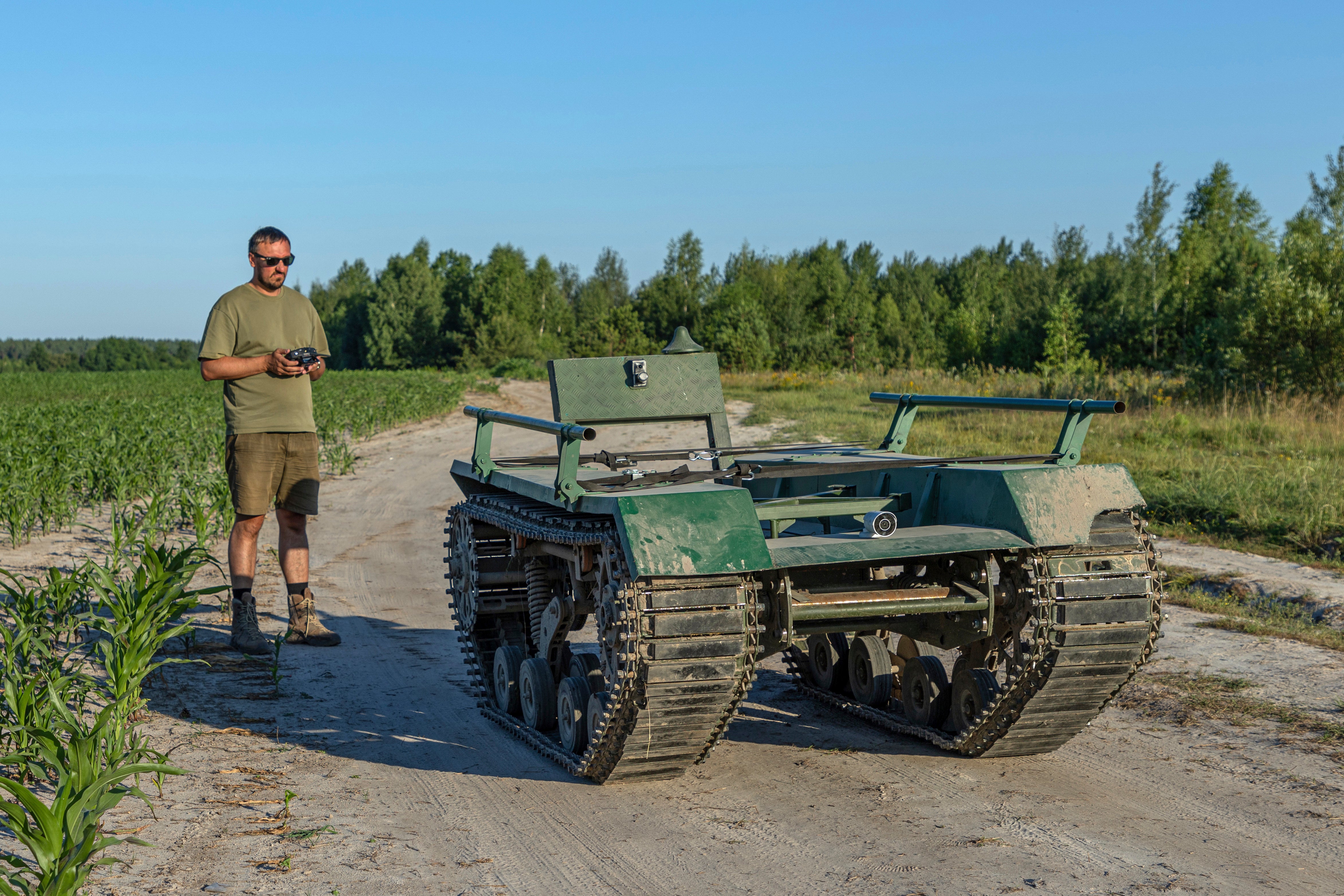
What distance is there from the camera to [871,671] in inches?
221

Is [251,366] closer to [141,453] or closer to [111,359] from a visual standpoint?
[141,453]

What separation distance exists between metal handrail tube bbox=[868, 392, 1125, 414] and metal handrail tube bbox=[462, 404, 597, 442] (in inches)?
61.1

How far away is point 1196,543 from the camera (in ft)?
33.7

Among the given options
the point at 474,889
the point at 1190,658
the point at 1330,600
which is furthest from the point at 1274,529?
the point at 474,889

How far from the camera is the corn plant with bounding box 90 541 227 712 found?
4555 millimetres

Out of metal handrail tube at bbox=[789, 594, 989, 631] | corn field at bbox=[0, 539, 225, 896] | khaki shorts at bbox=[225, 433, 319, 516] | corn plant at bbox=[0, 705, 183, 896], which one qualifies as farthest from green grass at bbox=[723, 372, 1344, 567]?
corn plant at bbox=[0, 705, 183, 896]

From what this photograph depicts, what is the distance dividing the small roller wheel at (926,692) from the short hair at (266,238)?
13.8 ft

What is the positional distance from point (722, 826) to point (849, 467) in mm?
1447

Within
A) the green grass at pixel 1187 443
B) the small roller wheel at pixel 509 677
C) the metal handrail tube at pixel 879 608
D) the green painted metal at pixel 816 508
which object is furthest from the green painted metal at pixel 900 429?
the green grass at pixel 1187 443

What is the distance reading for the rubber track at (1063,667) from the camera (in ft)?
13.9

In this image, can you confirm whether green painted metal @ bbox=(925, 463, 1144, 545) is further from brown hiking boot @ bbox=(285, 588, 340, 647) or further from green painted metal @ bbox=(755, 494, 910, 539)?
brown hiking boot @ bbox=(285, 588, 340, 647)

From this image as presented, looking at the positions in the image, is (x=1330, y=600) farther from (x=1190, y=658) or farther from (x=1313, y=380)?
(x=1313, y=380)

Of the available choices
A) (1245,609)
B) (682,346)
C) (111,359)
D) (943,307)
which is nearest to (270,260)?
(682,346)

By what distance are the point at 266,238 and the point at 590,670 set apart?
11.1ft
